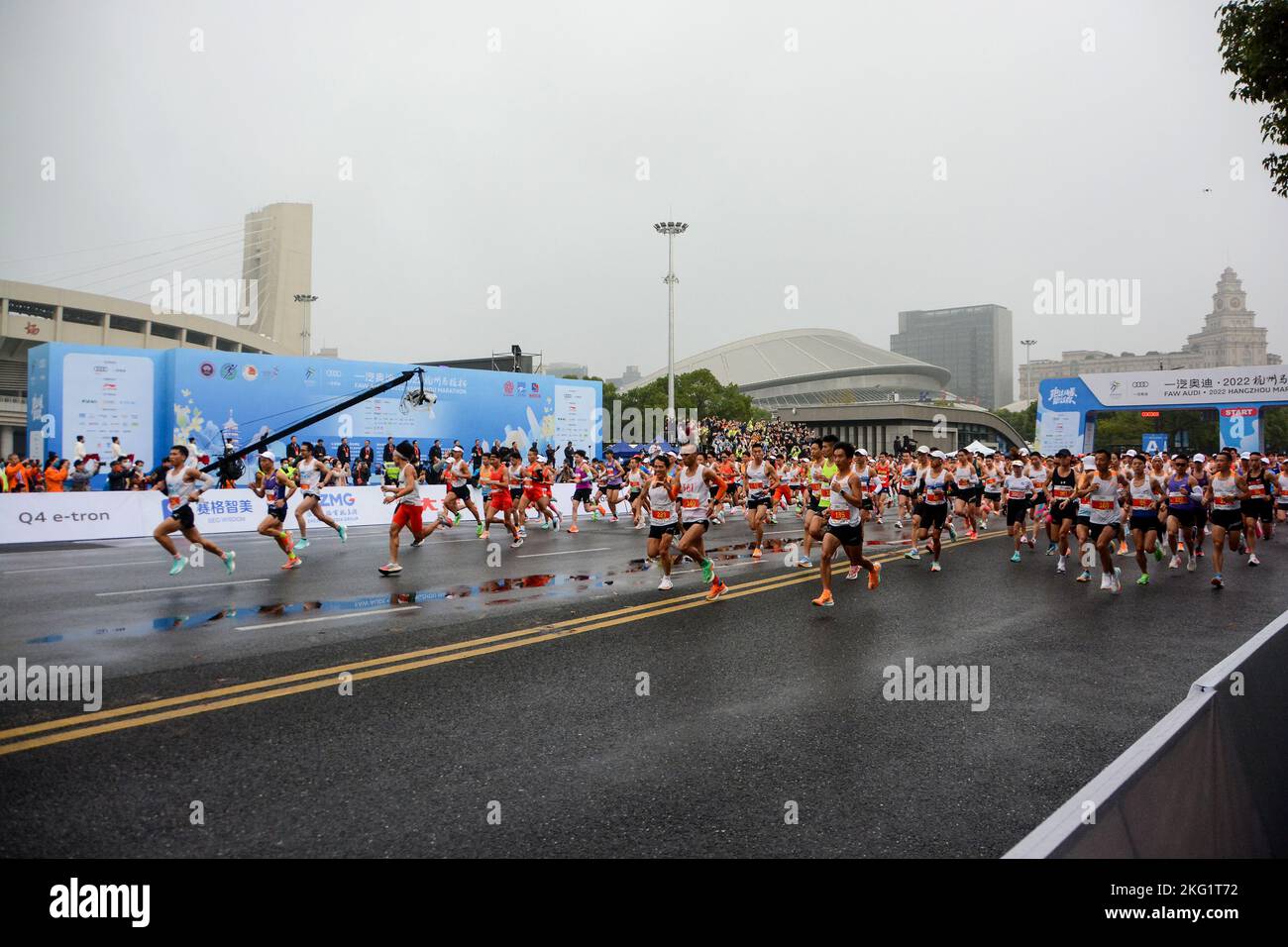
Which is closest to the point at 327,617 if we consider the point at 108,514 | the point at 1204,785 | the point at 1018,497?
the point at 1204,785

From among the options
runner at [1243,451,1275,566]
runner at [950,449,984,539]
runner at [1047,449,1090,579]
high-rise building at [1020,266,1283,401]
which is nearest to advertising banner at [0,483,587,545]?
runner at [950,449,984,539]

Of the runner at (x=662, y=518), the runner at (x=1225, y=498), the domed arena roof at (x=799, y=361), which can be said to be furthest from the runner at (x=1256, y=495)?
the domed arena roof at (x=799, y=361)

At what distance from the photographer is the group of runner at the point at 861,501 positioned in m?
10.8

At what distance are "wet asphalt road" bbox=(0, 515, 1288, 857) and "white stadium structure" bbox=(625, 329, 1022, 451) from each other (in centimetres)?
8511

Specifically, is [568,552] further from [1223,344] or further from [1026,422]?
[1223,344]

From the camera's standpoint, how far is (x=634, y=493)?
2264 centimetres

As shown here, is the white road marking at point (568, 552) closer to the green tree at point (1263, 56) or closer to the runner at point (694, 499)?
the runner at point (694, 499)

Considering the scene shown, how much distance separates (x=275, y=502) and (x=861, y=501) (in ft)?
30.0
